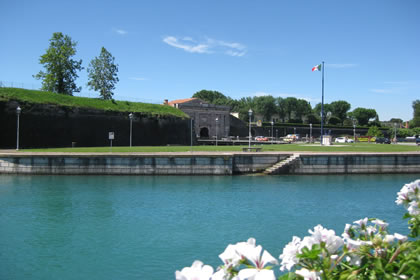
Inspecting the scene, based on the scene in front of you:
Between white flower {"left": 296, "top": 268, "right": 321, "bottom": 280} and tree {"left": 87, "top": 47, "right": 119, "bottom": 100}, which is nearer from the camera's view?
white flower {"left": 296, "top": 268, "right": 321, "bottom": 280}

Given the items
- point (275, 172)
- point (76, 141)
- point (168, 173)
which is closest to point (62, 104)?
point (76, 141)

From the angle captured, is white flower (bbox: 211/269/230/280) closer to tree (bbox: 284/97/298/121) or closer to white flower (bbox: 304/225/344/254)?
white flower (bbox: 304/225/344/254)

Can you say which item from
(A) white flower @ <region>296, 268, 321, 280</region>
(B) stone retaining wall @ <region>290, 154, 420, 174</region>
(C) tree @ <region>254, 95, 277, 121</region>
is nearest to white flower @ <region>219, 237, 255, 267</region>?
(A) white flower @ <region>296, 268, 321, 280</region>

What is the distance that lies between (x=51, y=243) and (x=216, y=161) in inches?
588

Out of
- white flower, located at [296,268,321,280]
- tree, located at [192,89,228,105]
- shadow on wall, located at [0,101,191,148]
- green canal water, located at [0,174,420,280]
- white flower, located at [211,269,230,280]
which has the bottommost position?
green canal water, located at [0,174,420,280]

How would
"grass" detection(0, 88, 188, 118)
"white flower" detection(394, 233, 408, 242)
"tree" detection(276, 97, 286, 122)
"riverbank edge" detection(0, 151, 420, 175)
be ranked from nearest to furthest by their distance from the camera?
"white flower" detection(394, 233, 408, 242)
"riverbank edge" detection(0, 151, 420, 175)
"grass" detection(0, 88, 188, 118)
"tree" detection(276, 97, 286, 122)

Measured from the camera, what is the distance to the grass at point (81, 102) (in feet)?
119

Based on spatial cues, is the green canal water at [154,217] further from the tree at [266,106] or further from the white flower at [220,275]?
the tree at [266,106]

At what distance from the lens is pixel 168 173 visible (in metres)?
24.8

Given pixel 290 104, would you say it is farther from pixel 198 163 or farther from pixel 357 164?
pixel 198 163

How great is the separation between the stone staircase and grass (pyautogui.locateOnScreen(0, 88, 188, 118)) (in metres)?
24.8

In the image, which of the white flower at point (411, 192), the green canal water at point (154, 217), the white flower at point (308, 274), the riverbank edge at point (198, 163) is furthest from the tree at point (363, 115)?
the white flower at point (308, 274)

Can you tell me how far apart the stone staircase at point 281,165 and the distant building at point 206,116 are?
42.3 m

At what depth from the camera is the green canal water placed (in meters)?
9.70
